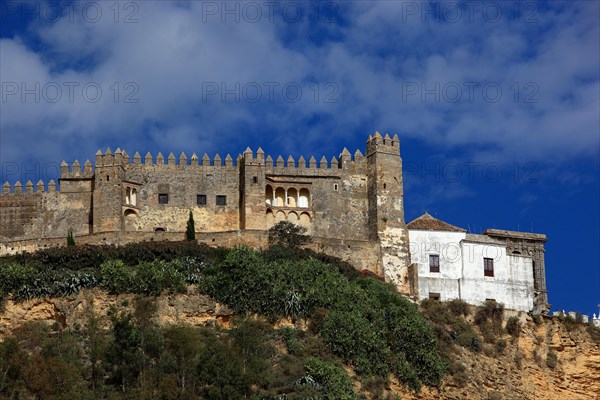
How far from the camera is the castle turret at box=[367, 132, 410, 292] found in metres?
56.3

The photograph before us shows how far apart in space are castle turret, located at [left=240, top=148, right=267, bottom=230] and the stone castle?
46 millimetres

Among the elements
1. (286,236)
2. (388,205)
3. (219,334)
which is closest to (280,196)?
(286,236)

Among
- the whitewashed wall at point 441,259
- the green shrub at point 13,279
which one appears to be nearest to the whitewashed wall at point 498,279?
the whitewashed wall at point 441,259

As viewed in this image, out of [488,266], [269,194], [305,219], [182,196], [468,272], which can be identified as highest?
[269,194]

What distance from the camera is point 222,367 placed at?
41875 millimetres

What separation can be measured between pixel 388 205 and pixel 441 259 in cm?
375

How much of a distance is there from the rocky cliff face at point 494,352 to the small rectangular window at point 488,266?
2626 mm

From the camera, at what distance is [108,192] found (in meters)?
56.8

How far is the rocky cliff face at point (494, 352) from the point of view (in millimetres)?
48531

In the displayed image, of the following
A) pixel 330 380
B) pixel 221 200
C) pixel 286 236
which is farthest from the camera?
pixel 221 200

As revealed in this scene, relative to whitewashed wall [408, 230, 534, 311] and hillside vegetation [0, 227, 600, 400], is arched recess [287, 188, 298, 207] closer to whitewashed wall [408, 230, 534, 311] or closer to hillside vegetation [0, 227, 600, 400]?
hillside vegetation [0, 227, 600, 400]

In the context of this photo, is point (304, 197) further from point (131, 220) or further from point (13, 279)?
point (13, 279)

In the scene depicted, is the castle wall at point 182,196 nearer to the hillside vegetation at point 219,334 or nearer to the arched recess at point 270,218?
the arched recess at point 270,218

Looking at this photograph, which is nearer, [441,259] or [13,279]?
[13,279]
